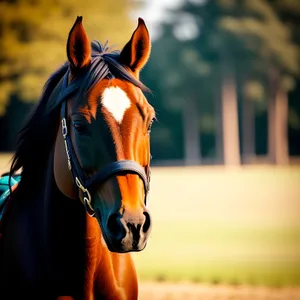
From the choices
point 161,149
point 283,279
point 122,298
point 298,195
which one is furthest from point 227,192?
point 122,298

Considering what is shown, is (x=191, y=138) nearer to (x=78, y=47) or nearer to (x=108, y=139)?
(x=78, y=47)

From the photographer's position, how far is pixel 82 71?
304 centimetres

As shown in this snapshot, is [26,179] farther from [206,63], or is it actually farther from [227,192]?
[206,63]

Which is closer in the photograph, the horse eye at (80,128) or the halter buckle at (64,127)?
Answer: the horse eye at (80,128)

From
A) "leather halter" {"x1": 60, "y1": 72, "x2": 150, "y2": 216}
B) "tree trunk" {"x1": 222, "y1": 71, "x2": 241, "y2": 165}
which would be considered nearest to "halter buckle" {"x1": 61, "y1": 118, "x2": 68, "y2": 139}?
"leather halter" {"x1": 60, "y1": 72, "x2": 150, "y2": 216}

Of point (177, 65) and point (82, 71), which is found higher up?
point (177, 65)

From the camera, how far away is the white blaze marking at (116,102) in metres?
2.84

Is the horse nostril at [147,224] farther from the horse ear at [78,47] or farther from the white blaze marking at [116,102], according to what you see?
the horse ear at [78,47]

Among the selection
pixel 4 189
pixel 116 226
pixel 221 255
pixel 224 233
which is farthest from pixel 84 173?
pixel 224 233

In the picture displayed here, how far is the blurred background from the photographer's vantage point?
1239 cm

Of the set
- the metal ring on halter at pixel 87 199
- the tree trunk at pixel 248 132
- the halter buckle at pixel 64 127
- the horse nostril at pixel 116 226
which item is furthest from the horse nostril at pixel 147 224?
the tree trunk at pixel 248 132

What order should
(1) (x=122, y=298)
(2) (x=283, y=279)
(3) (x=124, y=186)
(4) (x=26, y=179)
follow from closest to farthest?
1. (3) (x=124, y=186)
2. (1) (x=122, y=298)
3. (4) (x=26, y=179)
4. (2) (x=283, y=279)

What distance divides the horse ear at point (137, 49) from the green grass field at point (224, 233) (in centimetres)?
167

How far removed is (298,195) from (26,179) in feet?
77.8
